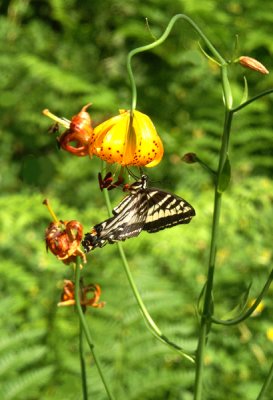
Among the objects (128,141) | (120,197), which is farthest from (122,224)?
(120,197)

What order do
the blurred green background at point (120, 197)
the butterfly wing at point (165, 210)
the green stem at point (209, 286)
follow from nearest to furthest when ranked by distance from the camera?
the green stem at point (209, 286) < the butterfly wing at point (165, 210) < the blurred green background at point (120, 197)

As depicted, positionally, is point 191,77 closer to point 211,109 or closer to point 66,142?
point 211,109

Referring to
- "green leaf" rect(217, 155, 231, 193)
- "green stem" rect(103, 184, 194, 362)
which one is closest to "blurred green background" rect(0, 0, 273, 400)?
"green stem" rect(103, 184, 194, 362)

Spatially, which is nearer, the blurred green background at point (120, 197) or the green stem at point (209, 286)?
the green stem at point (209, 286)

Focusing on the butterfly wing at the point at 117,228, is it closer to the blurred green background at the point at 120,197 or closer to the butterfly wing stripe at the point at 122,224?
the butterfly wing stripe at the point at 122,224

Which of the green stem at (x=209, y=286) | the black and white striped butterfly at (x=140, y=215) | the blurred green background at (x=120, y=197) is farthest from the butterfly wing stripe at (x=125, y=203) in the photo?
the blurred green background at (x=120, y=197)

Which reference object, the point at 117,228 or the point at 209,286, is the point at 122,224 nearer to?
the point at 117,228

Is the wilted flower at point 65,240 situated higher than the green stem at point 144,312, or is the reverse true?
the wilted flower at point 65,240
